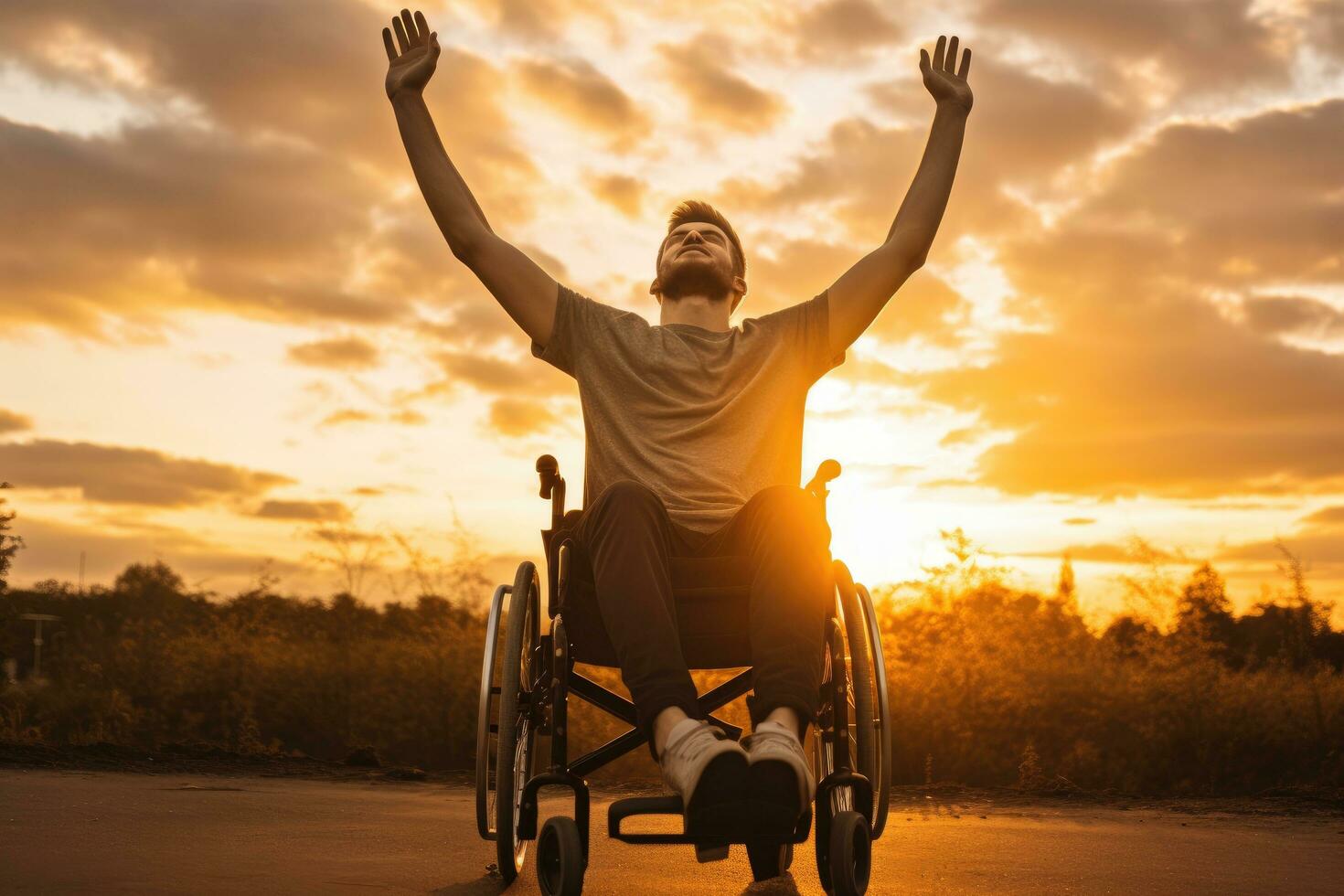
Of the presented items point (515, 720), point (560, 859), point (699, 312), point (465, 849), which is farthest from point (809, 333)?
point (465, 849)

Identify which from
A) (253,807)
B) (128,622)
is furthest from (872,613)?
(128,622)

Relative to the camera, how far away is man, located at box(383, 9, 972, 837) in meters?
2.47

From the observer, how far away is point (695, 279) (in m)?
3.31

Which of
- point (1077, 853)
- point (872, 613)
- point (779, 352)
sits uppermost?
point (779, 352)

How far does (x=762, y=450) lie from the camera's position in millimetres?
3053

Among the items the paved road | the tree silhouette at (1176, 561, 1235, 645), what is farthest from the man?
the tree silhouette at (1176, 561, 1235, 645)

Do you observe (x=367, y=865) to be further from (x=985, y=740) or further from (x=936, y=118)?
(x=985, y=740)

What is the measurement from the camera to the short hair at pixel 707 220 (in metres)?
3.49

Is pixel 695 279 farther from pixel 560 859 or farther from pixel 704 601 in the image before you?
pixel 560 859

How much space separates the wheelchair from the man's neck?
480 mm

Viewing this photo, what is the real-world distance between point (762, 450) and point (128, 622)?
7.71 m

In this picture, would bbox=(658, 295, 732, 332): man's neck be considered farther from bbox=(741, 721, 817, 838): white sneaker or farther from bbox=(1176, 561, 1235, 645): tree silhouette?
bbox=(1176, 561, 1235, 645): tree silhouette

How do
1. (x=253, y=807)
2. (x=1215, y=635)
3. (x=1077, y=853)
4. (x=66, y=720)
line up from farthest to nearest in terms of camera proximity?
(x=1215, y=635) → (x=66, y=720) → (x=253, y=807) → (x=1077, y=853)

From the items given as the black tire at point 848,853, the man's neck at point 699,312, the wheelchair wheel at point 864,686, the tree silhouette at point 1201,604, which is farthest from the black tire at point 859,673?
the tree silhouette at point 1201,604
